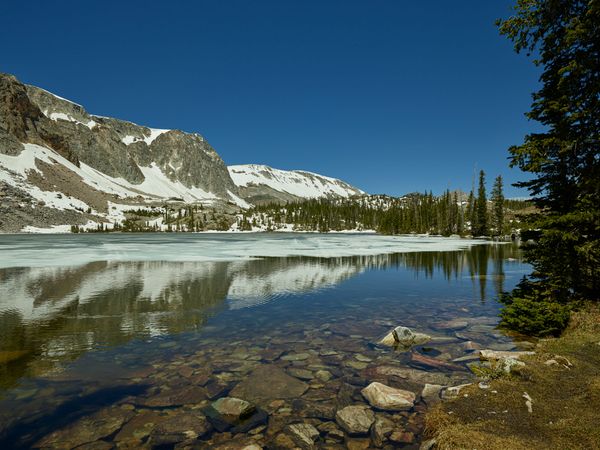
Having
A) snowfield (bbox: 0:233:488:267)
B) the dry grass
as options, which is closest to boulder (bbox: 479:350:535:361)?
the dry grass

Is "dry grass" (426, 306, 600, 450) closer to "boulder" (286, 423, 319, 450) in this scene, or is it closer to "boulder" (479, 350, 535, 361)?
"boulder" (479, 350, 535, 361)

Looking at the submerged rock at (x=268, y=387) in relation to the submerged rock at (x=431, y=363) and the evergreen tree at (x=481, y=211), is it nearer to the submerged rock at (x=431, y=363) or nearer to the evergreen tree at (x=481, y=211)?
the submerged rock at (x=431, y=363)

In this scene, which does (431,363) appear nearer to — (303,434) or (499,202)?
(303,434)

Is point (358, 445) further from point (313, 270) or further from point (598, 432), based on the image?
point (313, 270)

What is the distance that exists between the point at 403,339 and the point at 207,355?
6603mm

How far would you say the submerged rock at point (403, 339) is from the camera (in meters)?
12.0

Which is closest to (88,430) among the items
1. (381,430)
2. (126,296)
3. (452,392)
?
(381,430)

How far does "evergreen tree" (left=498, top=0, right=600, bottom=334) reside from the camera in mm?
11859

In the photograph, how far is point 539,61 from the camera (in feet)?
47.0

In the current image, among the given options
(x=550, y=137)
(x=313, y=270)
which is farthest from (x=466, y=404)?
(x=313, y=270)

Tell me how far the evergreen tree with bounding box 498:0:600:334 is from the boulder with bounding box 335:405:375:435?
28.1ft

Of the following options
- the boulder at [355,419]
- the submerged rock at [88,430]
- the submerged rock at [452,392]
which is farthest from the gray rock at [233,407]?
the submerged rock at [452,392]

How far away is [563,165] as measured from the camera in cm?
1327

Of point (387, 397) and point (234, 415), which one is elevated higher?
point (387, 397)
